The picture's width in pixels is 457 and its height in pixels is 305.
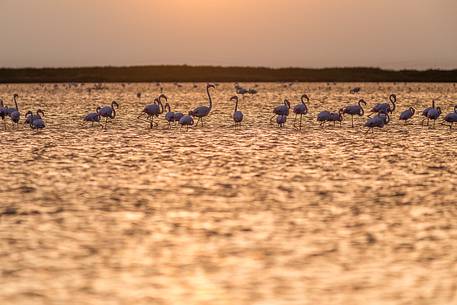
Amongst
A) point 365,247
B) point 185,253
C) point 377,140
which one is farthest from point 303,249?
point 377,140

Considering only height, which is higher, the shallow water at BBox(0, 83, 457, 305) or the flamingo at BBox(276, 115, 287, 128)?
the flamingo at BBox(276, 115, 287, 128)

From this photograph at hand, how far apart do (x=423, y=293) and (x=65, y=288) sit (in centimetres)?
307

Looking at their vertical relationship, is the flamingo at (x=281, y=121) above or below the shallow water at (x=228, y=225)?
above

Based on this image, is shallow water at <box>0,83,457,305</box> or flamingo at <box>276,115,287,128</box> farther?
flamingo at <box>276,115,287,128</box>

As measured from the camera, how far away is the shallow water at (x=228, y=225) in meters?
6.48

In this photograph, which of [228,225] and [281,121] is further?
[281,121]

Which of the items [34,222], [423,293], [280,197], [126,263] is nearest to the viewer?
[423,293]

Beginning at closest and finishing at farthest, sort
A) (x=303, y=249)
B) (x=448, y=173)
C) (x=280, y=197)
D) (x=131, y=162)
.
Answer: (x=303, y=249) < (x=280, y=197) < (x=448, y=173) < (x=131, y=162)

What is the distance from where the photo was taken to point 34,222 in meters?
9.04

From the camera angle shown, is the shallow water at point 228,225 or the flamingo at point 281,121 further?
the flamingo at point 281,121

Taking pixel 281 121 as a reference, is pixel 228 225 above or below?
below

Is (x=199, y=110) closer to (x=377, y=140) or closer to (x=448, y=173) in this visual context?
(x=377, y=140)

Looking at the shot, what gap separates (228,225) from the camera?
8.84 metres

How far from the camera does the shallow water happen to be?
21.3ft
